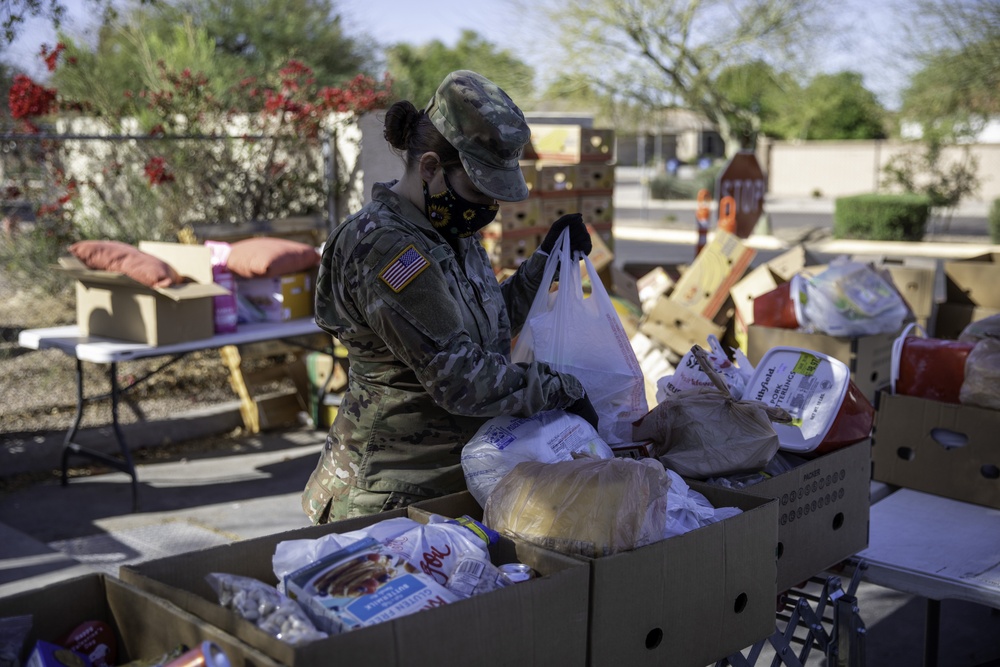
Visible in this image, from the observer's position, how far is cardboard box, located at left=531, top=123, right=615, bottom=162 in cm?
763

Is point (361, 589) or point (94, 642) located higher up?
point (361, 589)

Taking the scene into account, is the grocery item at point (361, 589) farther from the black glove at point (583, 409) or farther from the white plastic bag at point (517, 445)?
the black glove at point (583, 409)

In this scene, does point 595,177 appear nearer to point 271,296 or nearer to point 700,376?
point 271,296

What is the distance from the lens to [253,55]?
15.8m

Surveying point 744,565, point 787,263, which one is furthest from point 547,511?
point 787,263

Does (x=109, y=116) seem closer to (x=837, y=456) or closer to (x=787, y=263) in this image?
(x=787, y=263)

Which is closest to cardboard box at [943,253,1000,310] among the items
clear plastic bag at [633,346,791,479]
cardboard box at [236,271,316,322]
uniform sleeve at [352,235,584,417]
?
clear plastic bag at [633,346,791,479]

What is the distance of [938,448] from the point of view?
9.77 ft

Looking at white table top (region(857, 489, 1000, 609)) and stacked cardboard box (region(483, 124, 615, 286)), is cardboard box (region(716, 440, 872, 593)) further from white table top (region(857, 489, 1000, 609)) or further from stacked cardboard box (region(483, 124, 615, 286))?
stacked cardboard box (region(483, 124, 615, 286))

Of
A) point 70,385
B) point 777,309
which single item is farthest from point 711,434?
point 70,385

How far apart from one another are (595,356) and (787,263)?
12.5 ft

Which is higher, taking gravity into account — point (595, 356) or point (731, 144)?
point (731, 144)

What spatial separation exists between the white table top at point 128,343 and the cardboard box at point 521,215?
Result: 1.63 meters

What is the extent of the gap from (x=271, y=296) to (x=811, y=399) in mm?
4103
